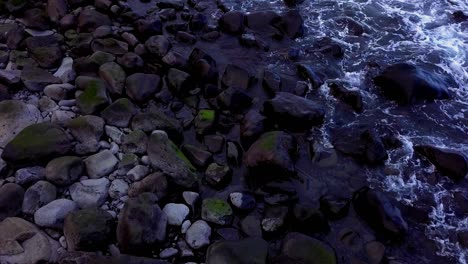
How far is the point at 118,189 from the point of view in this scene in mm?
8109

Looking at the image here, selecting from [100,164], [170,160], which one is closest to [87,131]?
[100,164]

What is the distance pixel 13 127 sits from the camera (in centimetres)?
905

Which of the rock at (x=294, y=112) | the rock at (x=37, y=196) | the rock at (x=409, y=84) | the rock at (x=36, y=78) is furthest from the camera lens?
the rock at (x=409, y=84)

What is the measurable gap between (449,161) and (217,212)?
543cm

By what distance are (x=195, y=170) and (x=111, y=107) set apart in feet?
9.06

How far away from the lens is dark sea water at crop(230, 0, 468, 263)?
28.1 ft

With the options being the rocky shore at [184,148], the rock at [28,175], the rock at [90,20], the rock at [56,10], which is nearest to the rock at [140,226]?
the rocky shore at [184,148]

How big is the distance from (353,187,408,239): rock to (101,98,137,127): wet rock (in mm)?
5578

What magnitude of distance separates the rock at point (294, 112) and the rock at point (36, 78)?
222 inches

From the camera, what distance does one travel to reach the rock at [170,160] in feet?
27.5

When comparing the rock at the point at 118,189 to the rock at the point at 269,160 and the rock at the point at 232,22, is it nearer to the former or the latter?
the rock at the point at 269,160

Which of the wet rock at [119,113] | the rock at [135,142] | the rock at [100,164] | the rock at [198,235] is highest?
the wet rock at [119,113]

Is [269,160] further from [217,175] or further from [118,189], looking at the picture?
[118,189]

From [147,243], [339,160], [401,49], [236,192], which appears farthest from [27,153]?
[401,49]
